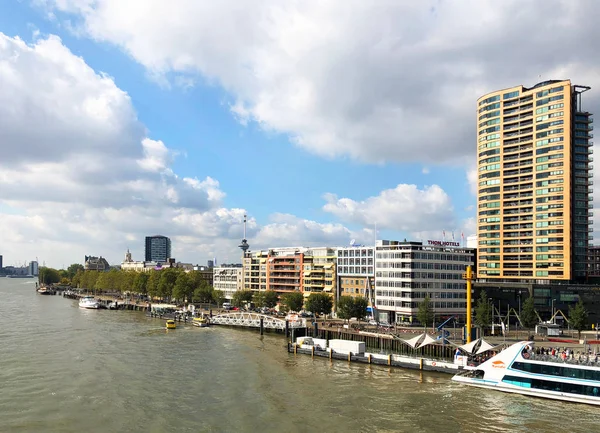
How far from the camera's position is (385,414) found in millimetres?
53719

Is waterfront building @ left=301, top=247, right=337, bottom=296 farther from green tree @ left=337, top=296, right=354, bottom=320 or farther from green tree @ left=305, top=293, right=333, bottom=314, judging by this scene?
green tree @ left=337, top=296, right=354, bottom=320

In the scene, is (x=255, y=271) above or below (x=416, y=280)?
below

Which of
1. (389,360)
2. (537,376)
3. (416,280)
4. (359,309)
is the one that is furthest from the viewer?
(416,280)

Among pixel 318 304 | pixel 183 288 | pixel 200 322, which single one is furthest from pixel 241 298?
pixel 318 304

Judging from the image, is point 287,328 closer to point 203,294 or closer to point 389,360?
point 389,360

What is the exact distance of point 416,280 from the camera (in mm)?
126375

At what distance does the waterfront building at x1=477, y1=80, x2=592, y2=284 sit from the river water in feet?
301

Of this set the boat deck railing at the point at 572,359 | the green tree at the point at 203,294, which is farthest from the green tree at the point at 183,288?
the boat deck railing at the point at 572,359

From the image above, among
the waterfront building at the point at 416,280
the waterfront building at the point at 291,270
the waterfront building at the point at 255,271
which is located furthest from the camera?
the waterfront building at the point at 255,271

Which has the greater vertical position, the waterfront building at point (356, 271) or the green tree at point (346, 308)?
the waterfront building at point (356, 271)

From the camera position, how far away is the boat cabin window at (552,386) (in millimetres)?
58875

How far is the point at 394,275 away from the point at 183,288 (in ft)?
275

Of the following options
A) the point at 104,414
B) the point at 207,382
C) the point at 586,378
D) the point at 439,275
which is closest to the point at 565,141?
the point at 439,275

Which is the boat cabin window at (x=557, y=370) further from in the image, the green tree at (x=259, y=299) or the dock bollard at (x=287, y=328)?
the green tree at (x=259, y=299)
